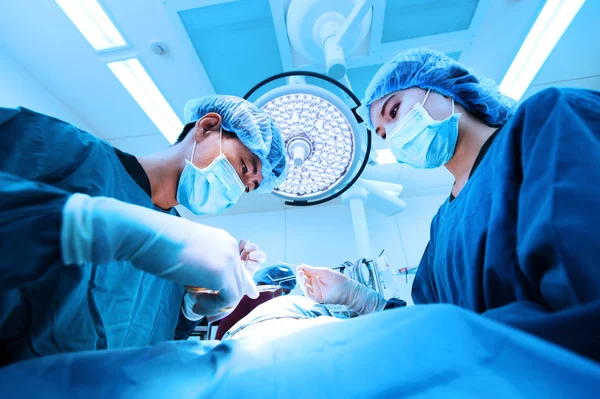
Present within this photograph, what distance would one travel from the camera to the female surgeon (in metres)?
0.33

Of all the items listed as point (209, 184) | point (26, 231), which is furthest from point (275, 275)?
point (26, 231)

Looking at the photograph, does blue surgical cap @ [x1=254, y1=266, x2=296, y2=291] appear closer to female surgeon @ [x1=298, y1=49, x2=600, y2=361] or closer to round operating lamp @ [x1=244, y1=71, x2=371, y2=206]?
round operating lamp @ [x1=244, y1=71, x2=371, y2=206]

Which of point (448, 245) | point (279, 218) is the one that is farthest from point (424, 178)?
point (448, 245)

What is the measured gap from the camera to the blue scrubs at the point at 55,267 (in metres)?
0.34

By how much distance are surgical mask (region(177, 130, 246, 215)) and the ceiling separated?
598 mm

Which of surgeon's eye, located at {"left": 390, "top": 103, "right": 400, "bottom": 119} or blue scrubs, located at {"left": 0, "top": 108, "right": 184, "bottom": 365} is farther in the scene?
surgeon's eye, located at {"left": 390, "top": 103, "right": 400, "bottom": 119}

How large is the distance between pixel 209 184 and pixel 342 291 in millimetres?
749

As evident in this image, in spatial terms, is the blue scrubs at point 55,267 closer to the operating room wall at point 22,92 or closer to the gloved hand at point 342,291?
the gloved hand at point 342,291

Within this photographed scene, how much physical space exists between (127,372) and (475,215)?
2.24 feet

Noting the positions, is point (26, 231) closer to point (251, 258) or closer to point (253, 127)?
point (253, 127)

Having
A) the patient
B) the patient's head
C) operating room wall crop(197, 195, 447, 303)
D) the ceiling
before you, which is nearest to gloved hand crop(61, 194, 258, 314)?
the patient

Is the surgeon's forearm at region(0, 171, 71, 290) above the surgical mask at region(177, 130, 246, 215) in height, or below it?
below

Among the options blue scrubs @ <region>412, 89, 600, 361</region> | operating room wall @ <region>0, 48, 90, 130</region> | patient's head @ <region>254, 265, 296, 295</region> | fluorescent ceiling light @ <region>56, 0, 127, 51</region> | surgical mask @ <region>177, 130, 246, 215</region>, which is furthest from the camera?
patient's head @ <region>254, 265, 296, 295</region>

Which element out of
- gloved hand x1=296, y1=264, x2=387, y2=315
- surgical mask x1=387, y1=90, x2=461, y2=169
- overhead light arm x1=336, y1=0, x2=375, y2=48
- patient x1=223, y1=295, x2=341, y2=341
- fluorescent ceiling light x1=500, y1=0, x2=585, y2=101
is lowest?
patient x1=223, y1=295, x2=341, y2=341
